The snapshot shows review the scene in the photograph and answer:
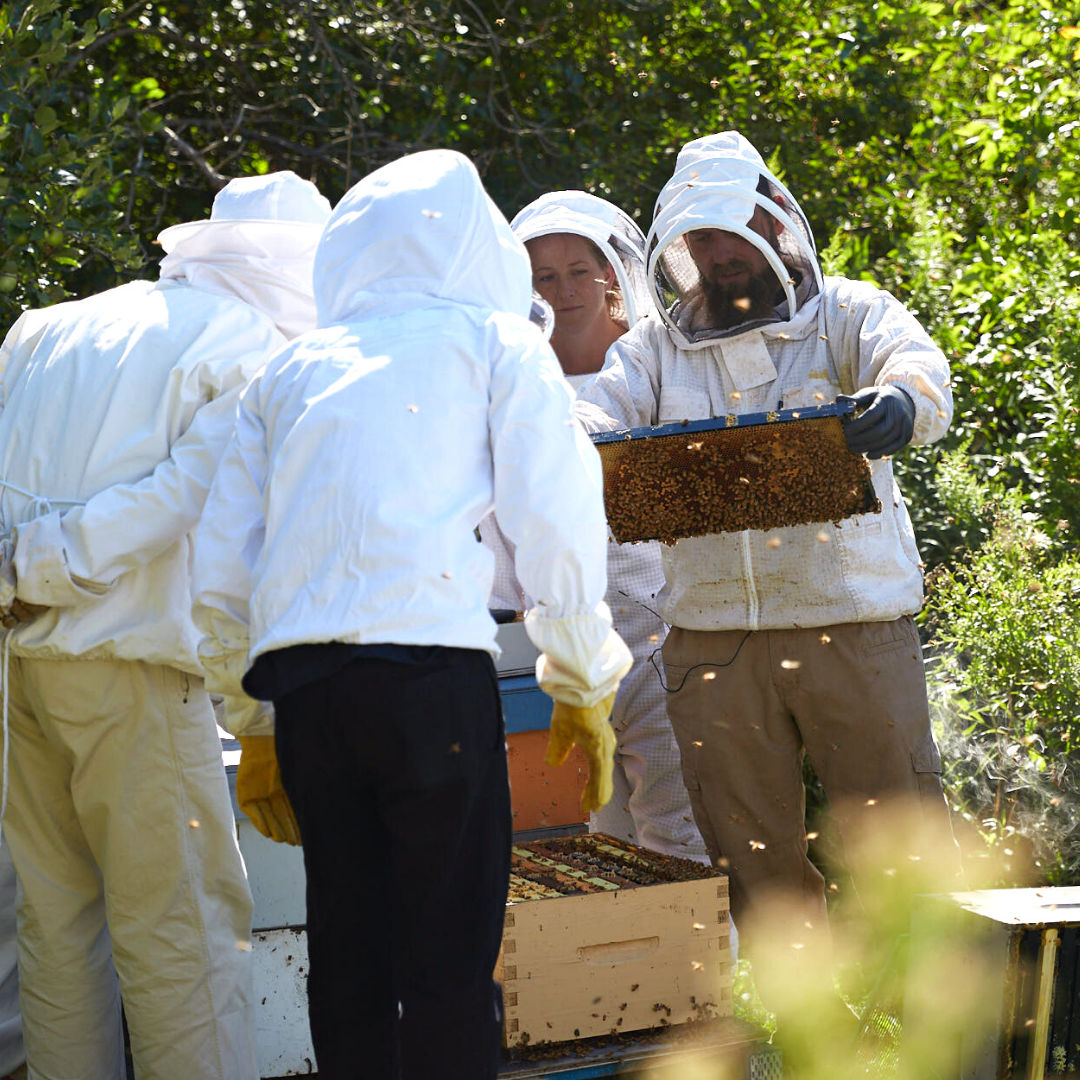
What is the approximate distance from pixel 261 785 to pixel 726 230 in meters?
1.63

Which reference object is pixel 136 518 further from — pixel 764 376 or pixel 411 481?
pixel 764 376

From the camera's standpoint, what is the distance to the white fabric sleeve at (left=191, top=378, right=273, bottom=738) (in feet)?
6.42

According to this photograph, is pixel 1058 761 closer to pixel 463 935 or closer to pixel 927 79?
pixel 463 935

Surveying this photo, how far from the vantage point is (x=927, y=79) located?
23.4 ft

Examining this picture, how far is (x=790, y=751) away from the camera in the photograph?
2.88 m

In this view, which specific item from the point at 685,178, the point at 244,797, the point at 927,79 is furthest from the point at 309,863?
the point at 927,79

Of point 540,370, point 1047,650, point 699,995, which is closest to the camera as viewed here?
point 540,370

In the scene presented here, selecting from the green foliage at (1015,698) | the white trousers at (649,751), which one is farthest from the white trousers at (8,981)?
the green foliage at (1015,698)

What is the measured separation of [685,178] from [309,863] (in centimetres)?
183

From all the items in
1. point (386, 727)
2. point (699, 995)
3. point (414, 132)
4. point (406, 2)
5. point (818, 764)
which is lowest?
point (699, 995)

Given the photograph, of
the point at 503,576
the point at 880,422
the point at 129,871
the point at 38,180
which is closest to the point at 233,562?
the point at 129,871

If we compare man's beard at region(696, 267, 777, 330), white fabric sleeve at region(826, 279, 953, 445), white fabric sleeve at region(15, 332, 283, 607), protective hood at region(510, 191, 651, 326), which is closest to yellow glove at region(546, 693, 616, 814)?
white fabric sleeve at region(15, 332, 283, 607)

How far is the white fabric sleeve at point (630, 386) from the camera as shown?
2.94 metres

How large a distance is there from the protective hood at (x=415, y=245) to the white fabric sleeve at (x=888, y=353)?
38.1 inches
